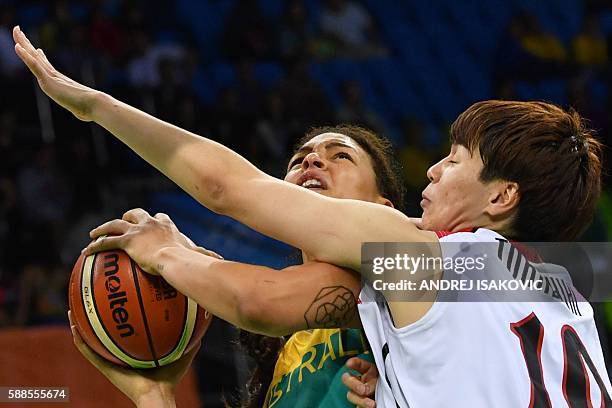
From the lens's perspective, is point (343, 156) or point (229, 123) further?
point (229, 123)

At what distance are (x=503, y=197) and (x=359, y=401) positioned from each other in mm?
643

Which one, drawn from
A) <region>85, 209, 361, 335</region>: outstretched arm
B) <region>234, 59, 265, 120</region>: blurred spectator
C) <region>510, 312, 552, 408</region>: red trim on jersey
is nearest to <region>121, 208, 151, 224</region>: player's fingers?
<region>85, 209, 361, 335</region>: outstretched arm

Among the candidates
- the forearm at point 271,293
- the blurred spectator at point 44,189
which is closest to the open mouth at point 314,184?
the forearm at point 271,293

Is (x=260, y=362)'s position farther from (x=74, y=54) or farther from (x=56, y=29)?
(x=56, y=29)

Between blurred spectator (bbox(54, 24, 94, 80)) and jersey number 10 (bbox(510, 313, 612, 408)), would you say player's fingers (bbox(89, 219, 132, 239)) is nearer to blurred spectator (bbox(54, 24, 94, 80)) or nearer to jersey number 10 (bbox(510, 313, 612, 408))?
jersey number 10 (bbox(510, 313, 612, 408))

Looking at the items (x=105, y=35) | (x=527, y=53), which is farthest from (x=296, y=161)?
(x=527, y=53)

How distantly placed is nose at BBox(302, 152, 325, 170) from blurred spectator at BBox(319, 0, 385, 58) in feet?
24.0

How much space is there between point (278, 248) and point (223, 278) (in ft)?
16.5

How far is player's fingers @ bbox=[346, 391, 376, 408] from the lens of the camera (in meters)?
2.41

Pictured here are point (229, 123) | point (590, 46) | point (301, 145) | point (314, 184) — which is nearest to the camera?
point (314, 184)

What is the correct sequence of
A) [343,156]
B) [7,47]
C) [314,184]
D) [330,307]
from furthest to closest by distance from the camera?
[7,47], [343,156], [314,184], [330,307]

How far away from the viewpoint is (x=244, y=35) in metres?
9.42

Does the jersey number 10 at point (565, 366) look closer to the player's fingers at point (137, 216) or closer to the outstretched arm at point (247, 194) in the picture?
the outstretched arm at point (247, 194)

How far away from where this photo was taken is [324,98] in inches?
350
